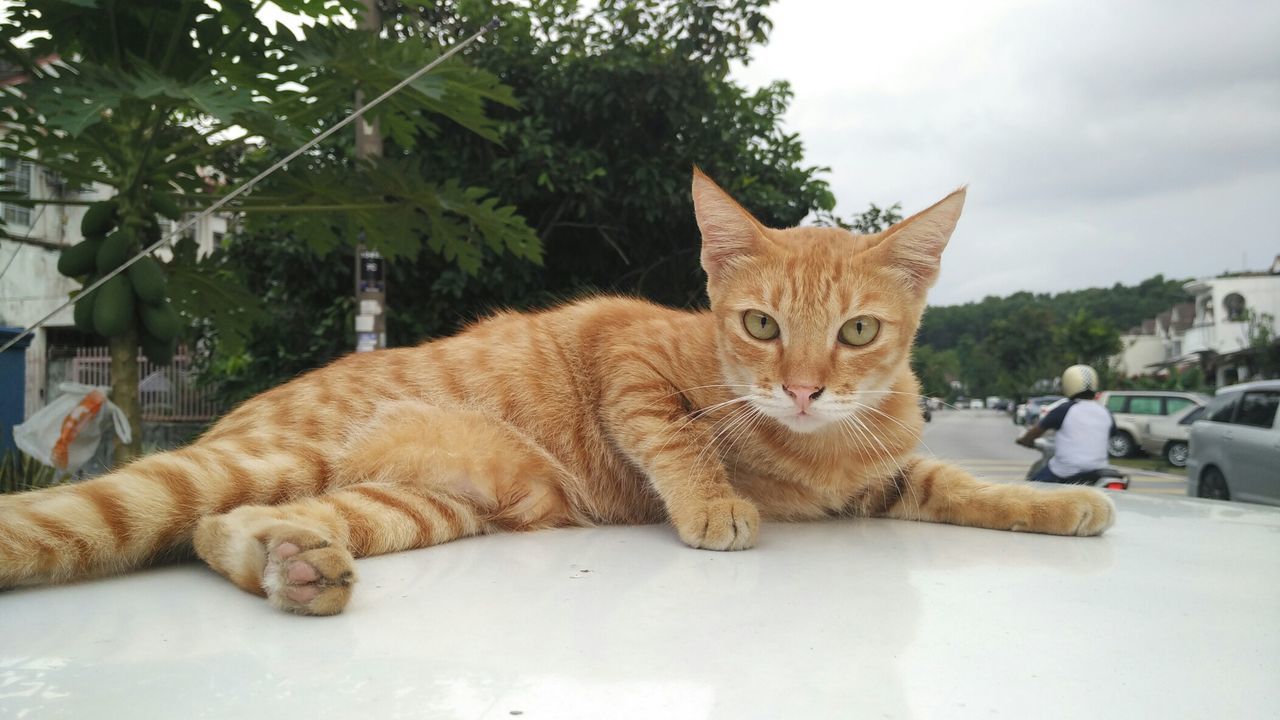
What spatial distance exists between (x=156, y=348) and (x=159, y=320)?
200 mm

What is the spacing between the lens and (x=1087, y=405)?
562 centimetres

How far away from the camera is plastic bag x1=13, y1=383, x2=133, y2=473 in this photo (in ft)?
11.0

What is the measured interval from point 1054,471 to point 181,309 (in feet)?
19.1

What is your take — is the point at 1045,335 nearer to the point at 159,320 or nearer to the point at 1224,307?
the point at 1224,307

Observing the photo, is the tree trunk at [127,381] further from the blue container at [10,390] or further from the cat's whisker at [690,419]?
the cat's whisker at [690,419]

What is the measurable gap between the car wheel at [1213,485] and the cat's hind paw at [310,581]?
26.4ft

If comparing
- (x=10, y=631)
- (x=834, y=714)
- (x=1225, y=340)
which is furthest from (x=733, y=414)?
(x=1225, y=340)

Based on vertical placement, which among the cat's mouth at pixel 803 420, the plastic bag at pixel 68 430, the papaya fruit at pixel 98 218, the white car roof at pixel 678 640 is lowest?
the plastic bag at pixel 68 430

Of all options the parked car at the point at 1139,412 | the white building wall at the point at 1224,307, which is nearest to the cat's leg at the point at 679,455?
the parked car at the point at 1139,412

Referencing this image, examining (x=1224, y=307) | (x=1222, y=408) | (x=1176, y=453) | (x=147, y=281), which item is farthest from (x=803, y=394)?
(x=1224, y=307)

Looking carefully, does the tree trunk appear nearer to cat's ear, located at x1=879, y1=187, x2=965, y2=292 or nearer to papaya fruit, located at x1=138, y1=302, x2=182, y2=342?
papaya fruit, located at x1=138, y1=302, x2=182, y2=342

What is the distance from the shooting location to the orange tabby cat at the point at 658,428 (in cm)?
161

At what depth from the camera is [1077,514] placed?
1695 millimetres

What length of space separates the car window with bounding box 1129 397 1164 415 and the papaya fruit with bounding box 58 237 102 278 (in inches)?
803
